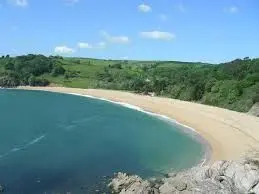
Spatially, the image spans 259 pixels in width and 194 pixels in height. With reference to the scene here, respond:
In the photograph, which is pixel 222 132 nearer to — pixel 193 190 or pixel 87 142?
pixel 87 142

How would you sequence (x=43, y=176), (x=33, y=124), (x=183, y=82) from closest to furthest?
(x=43, y=176), (x=33, y=124), (x=183, y=82)

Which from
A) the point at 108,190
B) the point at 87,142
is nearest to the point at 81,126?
the point at 87,142

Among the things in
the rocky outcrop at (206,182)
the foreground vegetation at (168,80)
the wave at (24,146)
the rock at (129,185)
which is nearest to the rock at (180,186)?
the rocky outcrop at (206,182)

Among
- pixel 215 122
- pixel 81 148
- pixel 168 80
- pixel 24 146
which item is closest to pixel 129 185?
pixel 81 148

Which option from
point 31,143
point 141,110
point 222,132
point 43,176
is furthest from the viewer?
point 141,110

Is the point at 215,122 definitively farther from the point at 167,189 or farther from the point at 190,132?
the point at 167,189

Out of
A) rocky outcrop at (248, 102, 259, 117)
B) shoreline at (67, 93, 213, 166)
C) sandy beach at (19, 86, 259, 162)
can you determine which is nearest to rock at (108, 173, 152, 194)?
shoreline at (67, 93, 213, 166)
